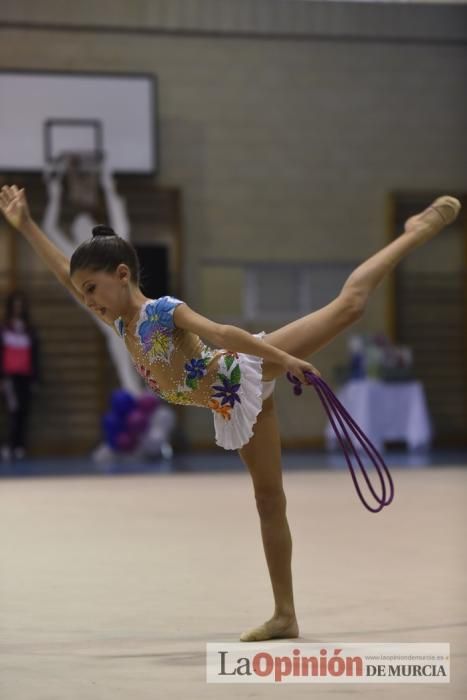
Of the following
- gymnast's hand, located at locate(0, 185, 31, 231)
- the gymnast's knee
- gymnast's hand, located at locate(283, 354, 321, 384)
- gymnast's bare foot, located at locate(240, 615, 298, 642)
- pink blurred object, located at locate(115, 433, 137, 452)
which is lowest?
pink blurred object, located at locate(115, 433, 137, 452)

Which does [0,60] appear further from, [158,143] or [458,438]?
[458,438]

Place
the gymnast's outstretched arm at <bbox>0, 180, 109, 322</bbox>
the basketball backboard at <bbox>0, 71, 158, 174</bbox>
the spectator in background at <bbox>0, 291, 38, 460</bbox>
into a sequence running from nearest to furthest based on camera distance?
1. the gymnast's outstretched arm at <bbox>0, 180, 109, 322</bbox>
2. the spectator in background at <bbox>0, 291, 38, 460</bbox>
3. the basketball backboard at <bbox>0, 71, 158, 174</bbox>

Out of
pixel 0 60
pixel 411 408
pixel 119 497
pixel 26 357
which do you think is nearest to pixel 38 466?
pixel 26 357

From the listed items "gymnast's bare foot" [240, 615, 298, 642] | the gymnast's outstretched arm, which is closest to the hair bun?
the gymnast's outstretched arm

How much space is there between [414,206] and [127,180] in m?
3.13

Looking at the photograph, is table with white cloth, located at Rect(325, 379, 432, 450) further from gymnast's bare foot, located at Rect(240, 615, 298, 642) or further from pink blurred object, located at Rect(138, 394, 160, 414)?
gymnast's bare foot, located at Rect(240, 615, 298, 642)

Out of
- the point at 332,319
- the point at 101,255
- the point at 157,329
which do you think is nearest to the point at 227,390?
the point at 157,329

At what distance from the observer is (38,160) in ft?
34.2

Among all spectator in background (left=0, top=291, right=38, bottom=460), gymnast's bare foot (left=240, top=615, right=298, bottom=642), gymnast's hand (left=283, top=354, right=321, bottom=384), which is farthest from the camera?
spectator in background (left=0, top=291, right=38, bottom=460)

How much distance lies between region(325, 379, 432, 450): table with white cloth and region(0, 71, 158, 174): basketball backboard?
3061 millimetres

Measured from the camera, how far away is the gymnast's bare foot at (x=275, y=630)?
2646mm

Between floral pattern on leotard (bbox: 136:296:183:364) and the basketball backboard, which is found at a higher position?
the basketball backboard

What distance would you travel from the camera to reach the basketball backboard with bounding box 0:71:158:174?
10375mm

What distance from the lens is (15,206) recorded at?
3.08m
